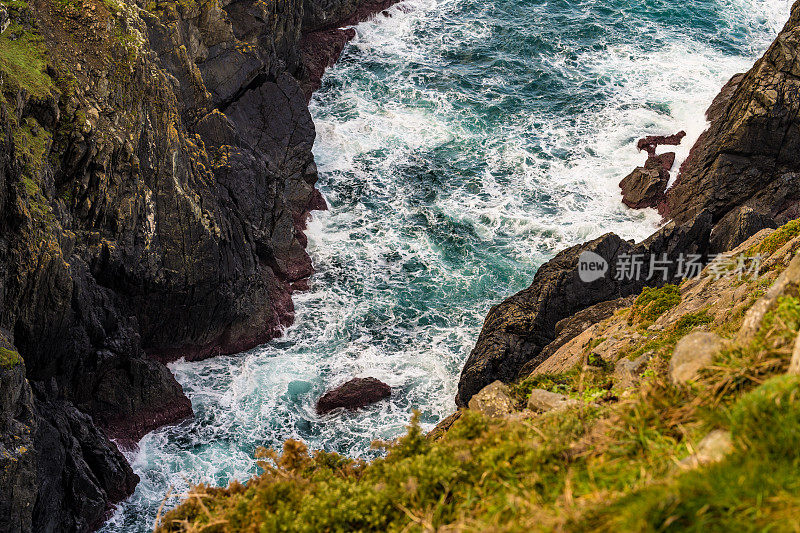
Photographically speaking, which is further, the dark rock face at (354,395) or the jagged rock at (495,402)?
the dark rock face at (354,395)

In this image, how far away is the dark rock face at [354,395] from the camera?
2494cm

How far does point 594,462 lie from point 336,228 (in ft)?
88.9

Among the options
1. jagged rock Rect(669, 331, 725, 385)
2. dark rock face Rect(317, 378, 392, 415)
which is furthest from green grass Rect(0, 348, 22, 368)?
jagged rock Rect(669, 331, 725, 385)

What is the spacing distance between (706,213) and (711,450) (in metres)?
21.6

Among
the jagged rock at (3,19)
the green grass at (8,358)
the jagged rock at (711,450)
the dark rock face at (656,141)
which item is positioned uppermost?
the jagged rock at (3,19)

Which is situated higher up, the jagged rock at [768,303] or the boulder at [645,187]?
the jagged rock at [768,303]

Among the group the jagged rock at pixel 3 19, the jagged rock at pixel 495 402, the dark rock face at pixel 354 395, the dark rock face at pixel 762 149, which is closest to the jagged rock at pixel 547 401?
the jagged rock at pixel 495 402

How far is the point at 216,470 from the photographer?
73.8 feet

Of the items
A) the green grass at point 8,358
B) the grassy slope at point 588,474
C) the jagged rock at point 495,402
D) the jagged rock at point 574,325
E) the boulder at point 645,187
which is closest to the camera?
the grassy slope at point 588,474

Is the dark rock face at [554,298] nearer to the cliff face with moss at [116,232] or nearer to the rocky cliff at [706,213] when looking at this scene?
the rocky cliff at [706,213]

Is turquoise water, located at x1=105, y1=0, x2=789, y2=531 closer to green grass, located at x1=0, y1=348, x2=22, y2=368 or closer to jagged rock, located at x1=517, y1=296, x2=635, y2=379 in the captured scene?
jagged rock, located at x1=517, y1=296, x2=635, y2=379

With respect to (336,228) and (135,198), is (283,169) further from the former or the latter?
(135,198)

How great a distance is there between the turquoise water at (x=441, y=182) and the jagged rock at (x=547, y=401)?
1379 cm

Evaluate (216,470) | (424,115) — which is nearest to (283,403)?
(216,470)
